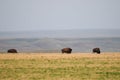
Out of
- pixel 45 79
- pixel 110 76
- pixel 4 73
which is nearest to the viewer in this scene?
pixel 45 79

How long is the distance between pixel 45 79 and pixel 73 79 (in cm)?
190

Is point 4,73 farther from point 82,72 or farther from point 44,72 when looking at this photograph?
point 82,72

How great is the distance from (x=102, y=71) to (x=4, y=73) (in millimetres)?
7775

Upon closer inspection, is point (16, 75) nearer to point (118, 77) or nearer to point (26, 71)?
point (26, 71)

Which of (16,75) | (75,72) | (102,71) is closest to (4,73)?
(16,75)

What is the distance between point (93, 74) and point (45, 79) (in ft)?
14.4

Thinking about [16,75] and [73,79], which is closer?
[73,79]

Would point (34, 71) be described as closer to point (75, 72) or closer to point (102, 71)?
point (75, 72)

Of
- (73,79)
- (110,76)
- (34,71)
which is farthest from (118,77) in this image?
(34,71)

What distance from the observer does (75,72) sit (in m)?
28.6

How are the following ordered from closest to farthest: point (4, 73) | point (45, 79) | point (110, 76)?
Answer: point (45, 79), point (110, 76), point (4, 73)

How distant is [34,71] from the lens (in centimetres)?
2936

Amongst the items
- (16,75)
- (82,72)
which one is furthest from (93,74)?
(16,75)

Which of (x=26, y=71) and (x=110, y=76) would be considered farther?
(x=26, y=71)
